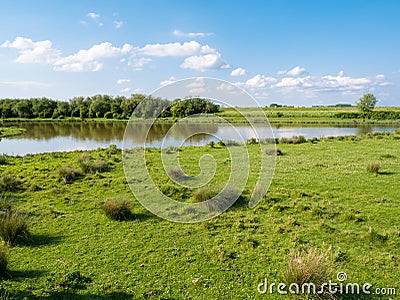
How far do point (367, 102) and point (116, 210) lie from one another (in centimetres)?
10354

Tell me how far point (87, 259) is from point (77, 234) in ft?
5.65

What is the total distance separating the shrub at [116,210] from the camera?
964 cm

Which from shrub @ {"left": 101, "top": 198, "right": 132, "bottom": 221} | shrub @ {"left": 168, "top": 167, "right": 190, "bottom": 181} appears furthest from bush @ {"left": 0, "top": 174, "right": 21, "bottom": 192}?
shrub @ {"left": 168, "top": 167, "right": 190, "bottom": 181}

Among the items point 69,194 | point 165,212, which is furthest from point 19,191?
point 165,212

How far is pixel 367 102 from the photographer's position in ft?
309

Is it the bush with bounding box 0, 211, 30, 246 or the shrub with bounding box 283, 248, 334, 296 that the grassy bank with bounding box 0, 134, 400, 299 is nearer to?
the bush with bounding box 0, 211, 30, 246

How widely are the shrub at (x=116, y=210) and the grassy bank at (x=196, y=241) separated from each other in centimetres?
25

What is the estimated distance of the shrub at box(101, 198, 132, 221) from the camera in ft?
31.6

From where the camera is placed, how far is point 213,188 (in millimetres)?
11789

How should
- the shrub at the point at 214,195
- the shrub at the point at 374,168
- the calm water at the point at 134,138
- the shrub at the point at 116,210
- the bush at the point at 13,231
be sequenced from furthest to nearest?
the calm water at the point at 134,138
the shrub at the point at 374,168
the shrub at the point at 214,195
the shrub at the point at 116,210
the bush at the point at 13,231

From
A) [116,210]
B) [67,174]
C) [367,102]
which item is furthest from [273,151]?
[367,102]

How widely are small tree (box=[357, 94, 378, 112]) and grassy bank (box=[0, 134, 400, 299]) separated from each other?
93.6m

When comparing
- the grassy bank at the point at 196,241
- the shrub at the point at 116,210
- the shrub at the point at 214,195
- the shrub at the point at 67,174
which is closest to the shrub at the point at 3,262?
the grassy bank at the point at 196,241

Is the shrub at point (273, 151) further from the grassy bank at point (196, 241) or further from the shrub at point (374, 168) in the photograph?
the grassy bank at point (196, 241)
